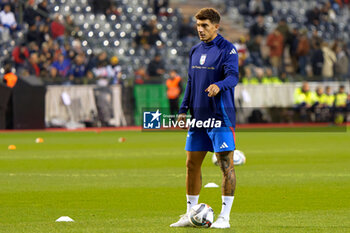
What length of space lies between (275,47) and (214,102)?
1045 inches

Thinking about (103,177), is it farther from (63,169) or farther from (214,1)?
(214,1)

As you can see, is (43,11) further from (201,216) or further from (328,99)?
(201,216)

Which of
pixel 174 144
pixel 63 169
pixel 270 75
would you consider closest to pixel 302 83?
pixel 270 75

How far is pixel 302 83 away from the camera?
103 feet

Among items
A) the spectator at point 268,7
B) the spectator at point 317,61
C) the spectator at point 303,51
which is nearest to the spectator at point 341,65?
the spectator at point 317,61

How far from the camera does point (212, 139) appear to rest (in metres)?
8.16

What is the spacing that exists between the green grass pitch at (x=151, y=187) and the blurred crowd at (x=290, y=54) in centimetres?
1136

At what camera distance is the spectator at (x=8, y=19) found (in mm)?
29203

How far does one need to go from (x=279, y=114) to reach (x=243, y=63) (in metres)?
2.95

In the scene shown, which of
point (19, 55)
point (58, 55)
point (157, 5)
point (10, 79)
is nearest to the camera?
point (10, 79)

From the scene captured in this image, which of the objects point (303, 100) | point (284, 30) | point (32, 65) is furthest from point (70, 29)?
point (284, 30)

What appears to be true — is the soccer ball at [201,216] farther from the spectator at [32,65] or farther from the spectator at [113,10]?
the spectator at [113,10]

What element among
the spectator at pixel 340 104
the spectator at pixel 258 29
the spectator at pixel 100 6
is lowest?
the spectator at pixel 340 104

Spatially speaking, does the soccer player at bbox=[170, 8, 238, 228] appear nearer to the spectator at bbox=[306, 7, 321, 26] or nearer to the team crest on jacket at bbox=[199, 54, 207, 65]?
the team crest on jacket at bbox=[199, 54, 207, 65]
